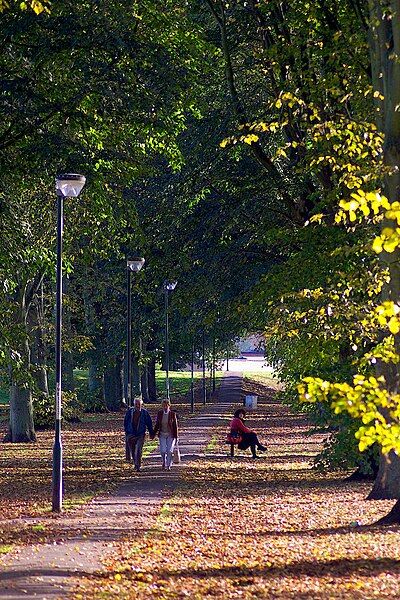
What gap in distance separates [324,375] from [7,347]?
18.5ft

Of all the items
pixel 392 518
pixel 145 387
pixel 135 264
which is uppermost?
pixel 135 264

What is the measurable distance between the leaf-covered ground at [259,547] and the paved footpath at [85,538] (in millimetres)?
223

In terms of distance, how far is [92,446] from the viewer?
37.6m

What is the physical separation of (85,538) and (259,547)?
85.2 inches

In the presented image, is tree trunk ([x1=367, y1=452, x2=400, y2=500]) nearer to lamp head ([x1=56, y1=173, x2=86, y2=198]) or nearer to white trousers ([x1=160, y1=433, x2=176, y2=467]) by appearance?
lamp head ([x1=56, y1=173, x2=86, y2=198])

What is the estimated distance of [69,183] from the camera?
19.2 m

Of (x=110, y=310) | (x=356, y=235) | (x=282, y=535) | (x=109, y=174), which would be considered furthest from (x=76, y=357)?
(x=282, y=535)

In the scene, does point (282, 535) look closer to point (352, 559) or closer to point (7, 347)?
point (352, 559)

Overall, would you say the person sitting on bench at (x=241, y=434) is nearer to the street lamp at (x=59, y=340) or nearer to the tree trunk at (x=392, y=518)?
the street lamp at (x=59, y=340)

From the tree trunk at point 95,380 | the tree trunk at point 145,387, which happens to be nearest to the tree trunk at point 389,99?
the tree trunk at point 95,380

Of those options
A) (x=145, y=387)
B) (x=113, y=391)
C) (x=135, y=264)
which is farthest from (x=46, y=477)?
(x=145, y=387)

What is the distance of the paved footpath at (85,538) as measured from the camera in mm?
11258

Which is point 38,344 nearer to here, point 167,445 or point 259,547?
point 167,445

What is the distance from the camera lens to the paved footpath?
36.9ft
